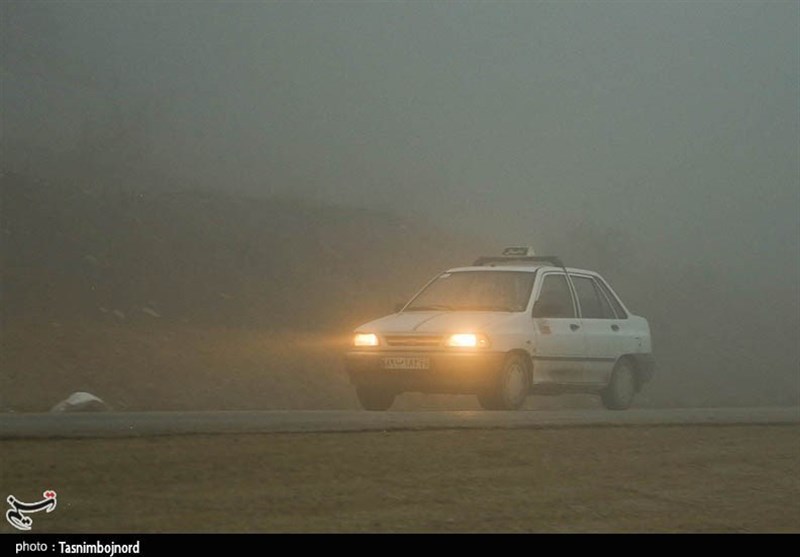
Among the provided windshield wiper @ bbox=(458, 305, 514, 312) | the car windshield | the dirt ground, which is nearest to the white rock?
the car windshield

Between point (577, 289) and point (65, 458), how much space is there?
34.3 ft

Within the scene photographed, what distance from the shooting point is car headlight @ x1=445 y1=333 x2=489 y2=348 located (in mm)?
17047

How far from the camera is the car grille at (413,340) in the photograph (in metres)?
17.2

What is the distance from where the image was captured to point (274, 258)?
5006cm

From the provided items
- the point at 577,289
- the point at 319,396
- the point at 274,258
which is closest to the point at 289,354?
the point at 319,396

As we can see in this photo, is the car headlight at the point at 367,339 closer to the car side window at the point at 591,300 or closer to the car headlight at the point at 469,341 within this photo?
the car headlight at the point at 469,341

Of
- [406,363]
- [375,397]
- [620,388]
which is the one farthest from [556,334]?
[375,397]

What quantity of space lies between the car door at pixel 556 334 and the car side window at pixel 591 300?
344 mm

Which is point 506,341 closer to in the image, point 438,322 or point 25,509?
point 438,322

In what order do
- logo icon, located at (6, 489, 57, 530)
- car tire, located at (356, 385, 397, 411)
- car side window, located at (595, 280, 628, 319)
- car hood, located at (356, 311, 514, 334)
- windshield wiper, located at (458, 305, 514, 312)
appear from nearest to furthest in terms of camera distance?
logo icon, located at (6, 489, 57, 530) < car hood, located at (356, 311, 514, 334) < windshield wiper, located at (458, 305, 514, 312) < car tire, located at (356, 385, 397, 411) < car side window, located at (595, 280, 628, 319)

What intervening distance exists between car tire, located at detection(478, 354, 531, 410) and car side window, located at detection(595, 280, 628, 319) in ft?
8.89

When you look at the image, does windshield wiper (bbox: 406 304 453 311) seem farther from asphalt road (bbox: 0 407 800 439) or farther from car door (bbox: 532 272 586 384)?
asphalt road (bbox: 0 407 800 439)
